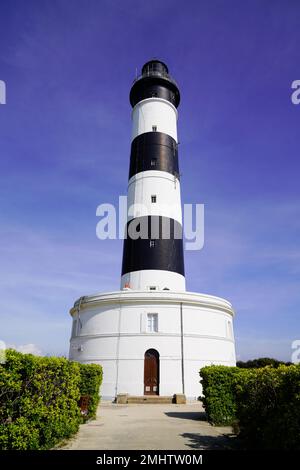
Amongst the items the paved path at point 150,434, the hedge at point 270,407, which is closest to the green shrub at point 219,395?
the paved path at point 150,434

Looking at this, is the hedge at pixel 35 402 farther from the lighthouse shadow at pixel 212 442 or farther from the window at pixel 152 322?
the window at pixel 152 322

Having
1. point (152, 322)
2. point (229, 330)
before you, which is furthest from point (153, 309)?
point (229, 330)

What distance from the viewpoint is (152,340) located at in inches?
758

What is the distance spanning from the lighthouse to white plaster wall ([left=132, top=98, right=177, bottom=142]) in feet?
0.31

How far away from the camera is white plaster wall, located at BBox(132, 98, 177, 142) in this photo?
1048 inches

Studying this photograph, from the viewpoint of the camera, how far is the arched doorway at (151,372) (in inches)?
733

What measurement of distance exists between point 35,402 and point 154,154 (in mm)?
Result: 20927

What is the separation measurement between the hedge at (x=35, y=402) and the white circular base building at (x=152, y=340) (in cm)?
1005

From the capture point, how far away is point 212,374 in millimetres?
12414

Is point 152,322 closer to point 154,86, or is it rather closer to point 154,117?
point 154,117

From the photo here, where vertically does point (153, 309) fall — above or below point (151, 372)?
above

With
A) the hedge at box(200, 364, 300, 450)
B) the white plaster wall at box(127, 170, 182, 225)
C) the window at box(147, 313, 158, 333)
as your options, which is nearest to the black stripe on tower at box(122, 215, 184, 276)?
the white plaster wall at box(127, 170, 182, 225)
